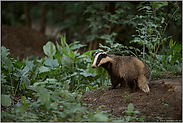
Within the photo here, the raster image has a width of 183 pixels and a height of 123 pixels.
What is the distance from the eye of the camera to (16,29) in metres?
9.86

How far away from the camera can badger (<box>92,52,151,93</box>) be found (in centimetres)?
424

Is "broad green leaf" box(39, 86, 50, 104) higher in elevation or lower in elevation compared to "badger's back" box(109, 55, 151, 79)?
lower

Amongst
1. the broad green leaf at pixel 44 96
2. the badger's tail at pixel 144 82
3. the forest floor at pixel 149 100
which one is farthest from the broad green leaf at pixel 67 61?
the broad green leaf at pixel 44 96

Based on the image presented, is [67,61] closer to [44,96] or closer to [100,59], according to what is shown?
[100,59]

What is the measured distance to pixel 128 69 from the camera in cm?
427

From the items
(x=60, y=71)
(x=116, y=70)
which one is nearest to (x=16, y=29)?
(x=60, y=71)

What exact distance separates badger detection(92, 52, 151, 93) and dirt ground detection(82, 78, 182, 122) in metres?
0.19

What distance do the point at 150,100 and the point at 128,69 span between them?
690 mm

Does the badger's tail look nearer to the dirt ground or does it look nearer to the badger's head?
the dirt ground

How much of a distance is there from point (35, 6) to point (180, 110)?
40.9 ft

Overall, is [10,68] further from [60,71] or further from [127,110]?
[127,110]

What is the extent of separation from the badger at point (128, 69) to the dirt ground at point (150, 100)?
7.4 inches

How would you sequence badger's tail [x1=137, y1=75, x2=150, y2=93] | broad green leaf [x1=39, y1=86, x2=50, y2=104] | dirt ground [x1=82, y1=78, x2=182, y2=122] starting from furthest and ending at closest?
badger's tail [x1=137, y1=75, x2=150, y2=93]
dirt ground [x1=82, y1=78, x2=182, y2=122]
broad green leaf [x1=39, y1=86, x2=50, y2=104]

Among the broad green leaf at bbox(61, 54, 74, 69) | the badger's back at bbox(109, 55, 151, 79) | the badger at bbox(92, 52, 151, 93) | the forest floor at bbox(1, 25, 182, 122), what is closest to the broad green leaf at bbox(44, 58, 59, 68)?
the broad green leaf at bbox(61, 54, 74, 69)
